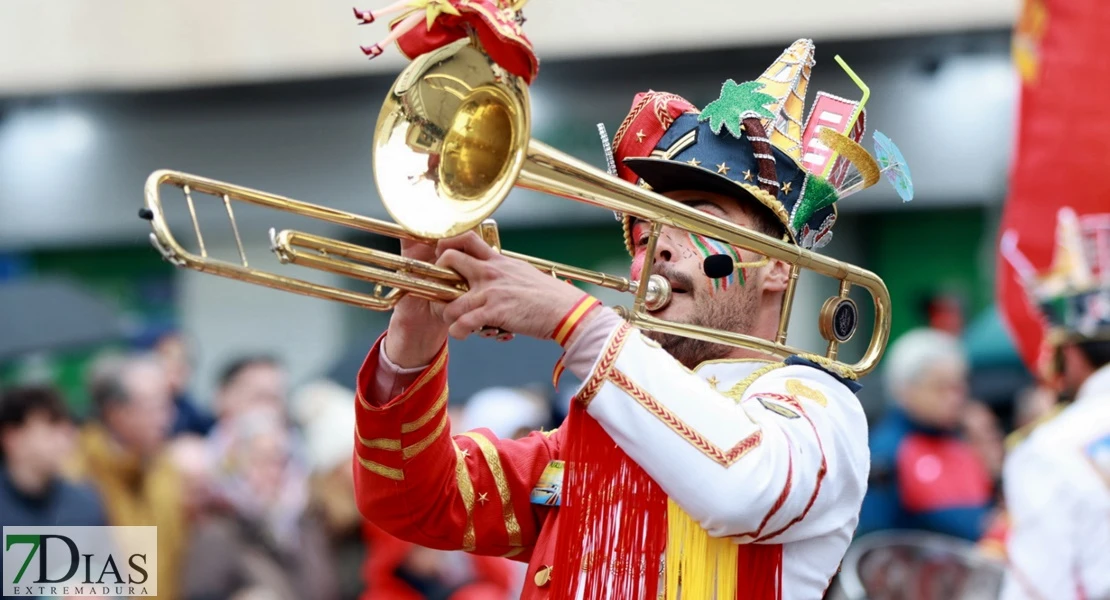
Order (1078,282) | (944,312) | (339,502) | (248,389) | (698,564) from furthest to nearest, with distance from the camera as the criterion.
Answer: (944,312)
(248,389)
(339,502)
(1078,282)
(698,564)

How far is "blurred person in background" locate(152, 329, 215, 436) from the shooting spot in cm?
790

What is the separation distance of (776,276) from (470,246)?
0.77 meters

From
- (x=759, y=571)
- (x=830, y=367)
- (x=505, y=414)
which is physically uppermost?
(x=505, y=414)

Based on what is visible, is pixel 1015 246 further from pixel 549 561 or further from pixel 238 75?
pixel 238 75

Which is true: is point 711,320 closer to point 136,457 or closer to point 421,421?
point 421,421

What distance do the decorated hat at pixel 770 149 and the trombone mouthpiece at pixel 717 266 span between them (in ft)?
0.53

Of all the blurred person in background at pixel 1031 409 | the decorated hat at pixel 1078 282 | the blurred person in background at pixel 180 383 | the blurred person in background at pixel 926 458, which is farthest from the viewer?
the blurred person in background at pixel 180 383

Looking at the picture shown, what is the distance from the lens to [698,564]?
3.16m

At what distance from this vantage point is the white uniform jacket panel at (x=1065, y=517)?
5.64 meters

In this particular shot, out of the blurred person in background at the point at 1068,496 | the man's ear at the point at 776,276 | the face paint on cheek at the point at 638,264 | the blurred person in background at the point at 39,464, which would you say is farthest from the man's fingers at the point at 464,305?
the blurred person in background at the point at 1068,496

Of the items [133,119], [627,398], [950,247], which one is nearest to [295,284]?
[627,398]

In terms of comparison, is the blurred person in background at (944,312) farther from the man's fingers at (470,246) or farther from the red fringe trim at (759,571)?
the man's fingers at (470,246)

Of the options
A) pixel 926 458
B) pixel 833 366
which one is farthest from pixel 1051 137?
pixel 833 366

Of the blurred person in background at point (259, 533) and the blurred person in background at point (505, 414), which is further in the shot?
the blurred person in background at point (505, 414)
